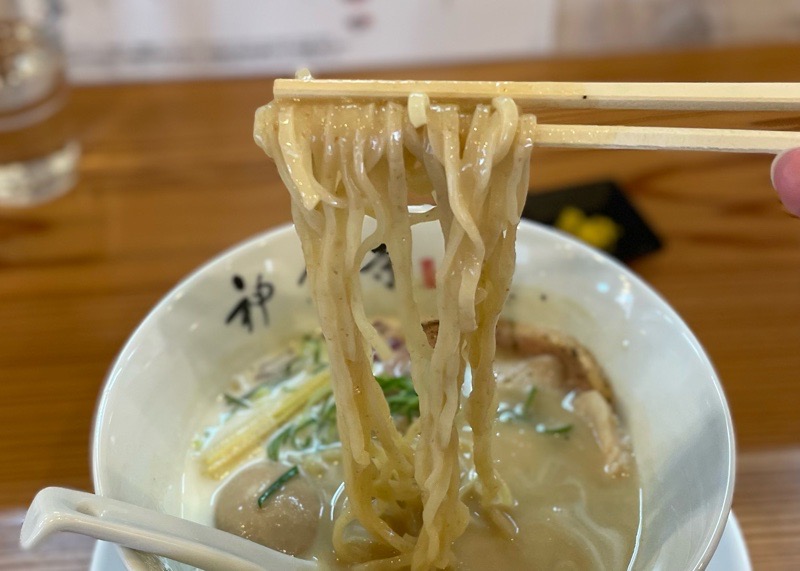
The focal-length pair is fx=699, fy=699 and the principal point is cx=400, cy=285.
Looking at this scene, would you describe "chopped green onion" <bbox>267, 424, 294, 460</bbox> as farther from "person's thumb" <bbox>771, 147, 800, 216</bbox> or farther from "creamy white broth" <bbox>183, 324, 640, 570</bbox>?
"person's thumb" <bbox>771, 147, 800, 216</bbox>

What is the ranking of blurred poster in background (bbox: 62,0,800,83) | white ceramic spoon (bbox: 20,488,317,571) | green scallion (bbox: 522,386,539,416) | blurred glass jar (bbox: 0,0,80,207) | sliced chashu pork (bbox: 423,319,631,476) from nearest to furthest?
white ceramic spoon (bbox: 20,488,317,571) → sliced chashu pork (bbox: 423,319,631,476) → green scallion (bbox: 522,386,539,416) → blurred glass jar (bbox: 0,0,80,207) → blurred poster in background (bbox: 62,0,800,83)

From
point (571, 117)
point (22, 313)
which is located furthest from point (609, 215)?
point (22, 313)

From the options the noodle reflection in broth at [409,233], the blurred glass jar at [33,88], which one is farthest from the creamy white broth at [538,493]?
the blurred glass jar at [33,88]

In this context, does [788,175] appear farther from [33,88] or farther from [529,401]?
[33,88]

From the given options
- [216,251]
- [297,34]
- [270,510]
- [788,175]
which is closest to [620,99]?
[788,175]

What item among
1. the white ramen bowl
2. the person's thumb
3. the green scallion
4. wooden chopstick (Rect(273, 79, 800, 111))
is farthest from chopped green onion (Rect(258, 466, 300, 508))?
the person's thumb

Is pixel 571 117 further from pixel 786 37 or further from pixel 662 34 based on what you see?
pixel 786 37
